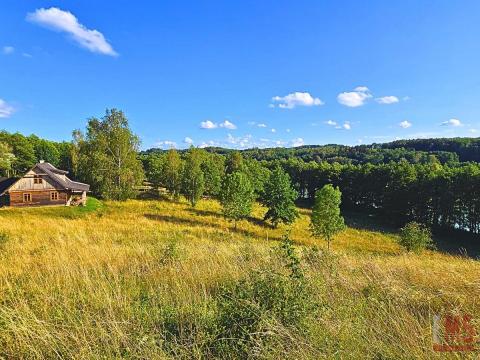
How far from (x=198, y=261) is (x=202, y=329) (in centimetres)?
288

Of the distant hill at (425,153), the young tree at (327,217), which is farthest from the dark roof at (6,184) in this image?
the distant hill at (425,153)

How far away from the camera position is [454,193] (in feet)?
187

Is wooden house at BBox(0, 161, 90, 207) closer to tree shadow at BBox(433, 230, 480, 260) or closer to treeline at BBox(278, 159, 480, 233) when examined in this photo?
tree shadow at BBox(433, 230, 480, 260)

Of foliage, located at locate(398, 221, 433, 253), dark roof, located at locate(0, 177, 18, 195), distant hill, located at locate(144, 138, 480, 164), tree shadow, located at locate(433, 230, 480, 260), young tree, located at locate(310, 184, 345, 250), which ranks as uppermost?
distant hill, located at locate(144, 138, 480, 164)

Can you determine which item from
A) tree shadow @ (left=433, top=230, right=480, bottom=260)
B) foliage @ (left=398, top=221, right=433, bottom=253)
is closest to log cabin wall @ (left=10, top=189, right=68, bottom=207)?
foliage @ (left=398, top=221, right=433, bottom=253)

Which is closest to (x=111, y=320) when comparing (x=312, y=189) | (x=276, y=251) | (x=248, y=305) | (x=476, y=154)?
(x=248, y=305)

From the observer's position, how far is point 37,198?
34219 mm

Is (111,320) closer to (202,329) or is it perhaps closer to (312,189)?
(202,329)

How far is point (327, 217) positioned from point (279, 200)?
28.4 ft

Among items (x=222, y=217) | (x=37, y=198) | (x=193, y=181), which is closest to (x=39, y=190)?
(x=37, y=198)

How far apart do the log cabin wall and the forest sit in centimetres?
457

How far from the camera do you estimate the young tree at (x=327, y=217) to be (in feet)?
105

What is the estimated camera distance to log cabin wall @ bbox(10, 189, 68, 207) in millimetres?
33062

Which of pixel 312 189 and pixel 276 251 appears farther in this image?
pixel 312 189
